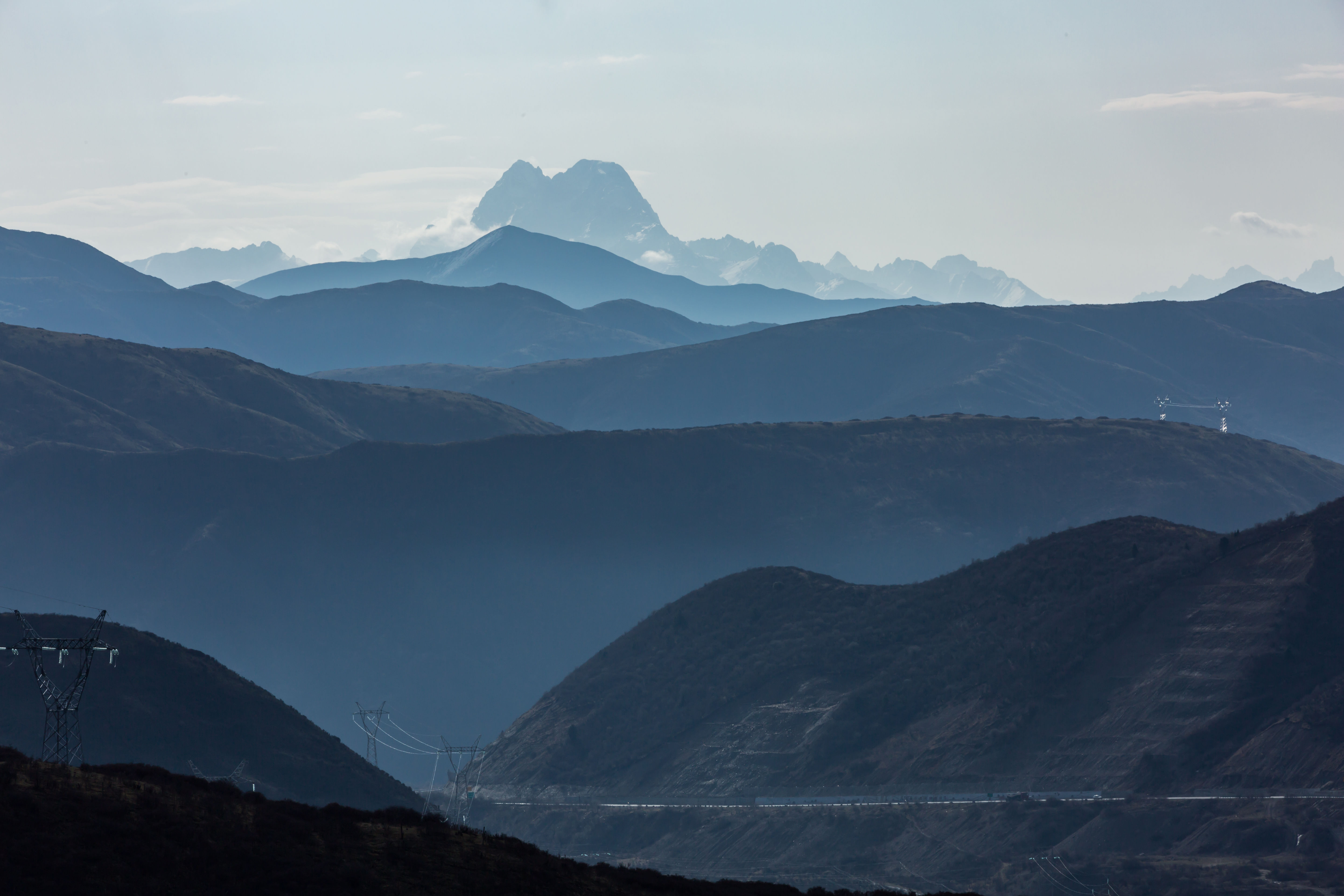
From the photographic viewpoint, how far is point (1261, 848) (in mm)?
76375

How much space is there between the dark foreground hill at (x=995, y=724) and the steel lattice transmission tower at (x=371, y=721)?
29979 millimetres

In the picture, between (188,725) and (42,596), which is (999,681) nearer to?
(188,725)

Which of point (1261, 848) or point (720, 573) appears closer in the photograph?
point (1261, 848)

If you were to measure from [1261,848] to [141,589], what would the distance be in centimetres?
15156

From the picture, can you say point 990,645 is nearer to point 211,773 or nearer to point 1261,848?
point 1261,848

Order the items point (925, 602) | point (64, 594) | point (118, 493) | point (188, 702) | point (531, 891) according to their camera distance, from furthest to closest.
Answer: point (118, 493) < point (64, 594) < point (925, 602) < point (188, 702) < point (531, 891)

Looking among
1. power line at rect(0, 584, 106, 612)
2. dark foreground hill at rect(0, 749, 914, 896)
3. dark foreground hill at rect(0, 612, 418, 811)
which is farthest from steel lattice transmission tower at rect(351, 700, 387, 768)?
dark foreground hill at rect(0, 749, 914, 896)

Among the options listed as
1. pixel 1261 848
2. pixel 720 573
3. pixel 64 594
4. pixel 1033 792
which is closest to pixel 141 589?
pixel 64 594

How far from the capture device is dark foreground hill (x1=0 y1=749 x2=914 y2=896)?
3475 centimetres

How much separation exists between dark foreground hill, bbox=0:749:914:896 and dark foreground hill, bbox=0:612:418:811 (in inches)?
1451

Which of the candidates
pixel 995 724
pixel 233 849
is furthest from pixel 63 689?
pixel 995 724

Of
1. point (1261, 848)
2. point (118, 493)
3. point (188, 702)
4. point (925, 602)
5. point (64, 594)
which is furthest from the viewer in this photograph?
point (118, 493)

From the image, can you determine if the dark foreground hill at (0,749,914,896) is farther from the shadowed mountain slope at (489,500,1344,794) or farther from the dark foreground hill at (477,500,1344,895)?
the shadowed mountain slope at (489,500,1344,794)

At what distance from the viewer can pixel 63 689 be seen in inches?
3287
